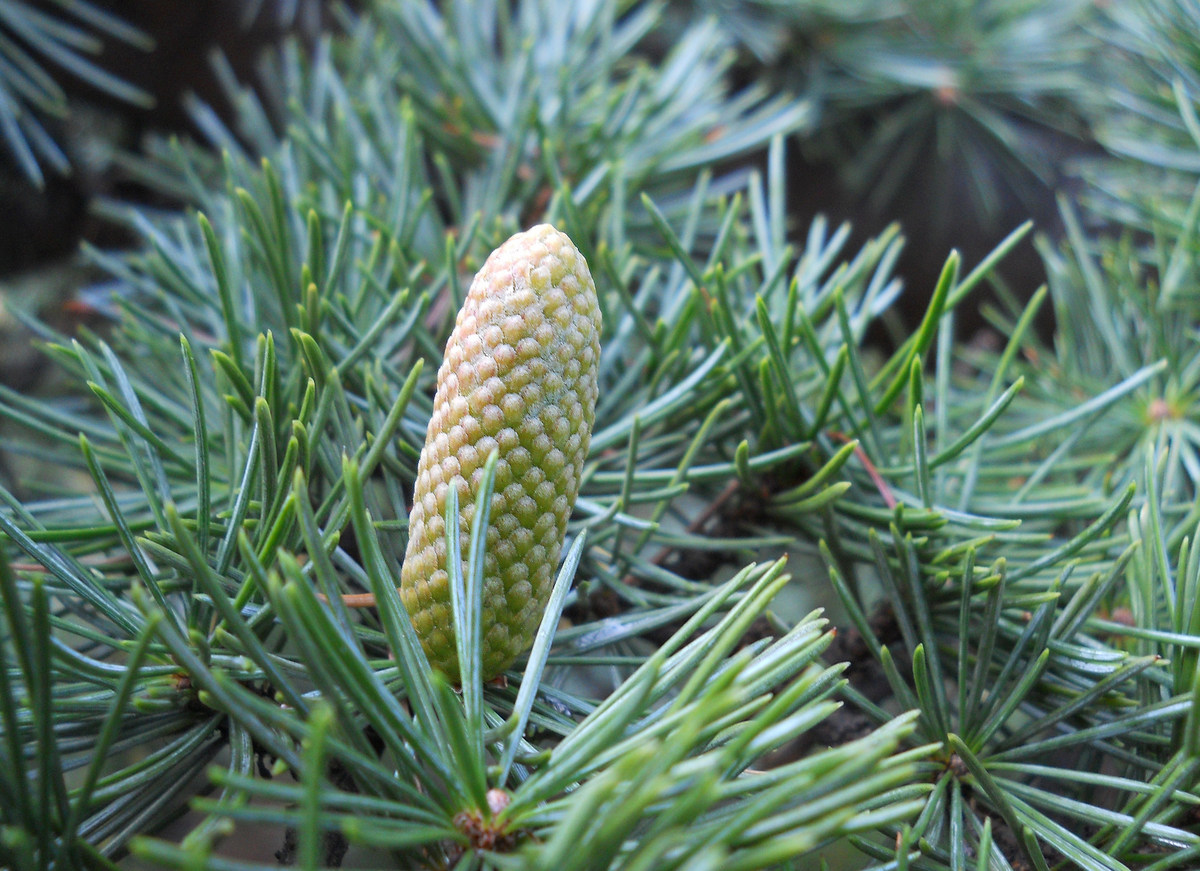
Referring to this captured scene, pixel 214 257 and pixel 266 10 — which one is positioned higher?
pixel 266 10

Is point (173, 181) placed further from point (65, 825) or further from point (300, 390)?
point (65, 825)

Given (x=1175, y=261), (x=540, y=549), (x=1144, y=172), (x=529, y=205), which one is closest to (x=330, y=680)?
(x=540, y=549)

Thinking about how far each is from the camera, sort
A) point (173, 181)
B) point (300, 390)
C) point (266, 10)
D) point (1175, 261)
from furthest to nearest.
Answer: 1. point (266, 10)
2. point (173, 181)
3. point (1175, 261)
4. point (300, 390)
